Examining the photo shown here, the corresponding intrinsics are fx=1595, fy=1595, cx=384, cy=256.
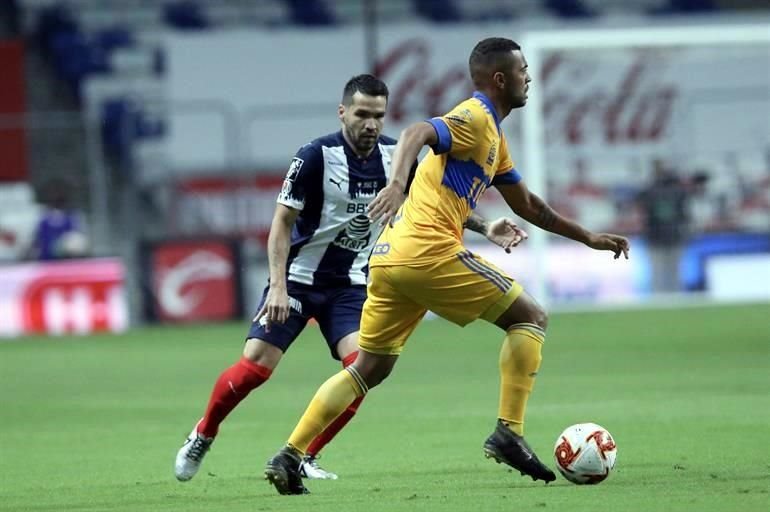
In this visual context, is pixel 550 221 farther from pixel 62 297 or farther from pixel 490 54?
pixel 62 297

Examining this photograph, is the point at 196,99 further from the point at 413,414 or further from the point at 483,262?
the point at 483,262

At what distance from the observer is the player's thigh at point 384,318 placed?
7.36 metres

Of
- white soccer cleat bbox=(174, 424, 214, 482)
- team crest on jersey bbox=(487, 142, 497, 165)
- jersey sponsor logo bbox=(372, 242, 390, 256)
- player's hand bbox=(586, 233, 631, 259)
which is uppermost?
team crest on jersey bbox=(487, 142, 497, 165)

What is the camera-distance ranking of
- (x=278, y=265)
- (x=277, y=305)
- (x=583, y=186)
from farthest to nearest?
(x=583, y=186)
(x=278, y=265)
(x=277, y=305)

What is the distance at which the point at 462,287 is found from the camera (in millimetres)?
7262

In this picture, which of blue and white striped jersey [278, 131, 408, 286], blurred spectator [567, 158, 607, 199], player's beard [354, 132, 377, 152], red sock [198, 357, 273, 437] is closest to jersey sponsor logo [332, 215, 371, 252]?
blue and white striped jersey [278, 131, 408, 286]

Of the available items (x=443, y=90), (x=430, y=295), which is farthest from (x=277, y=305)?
(x=443, y=90)

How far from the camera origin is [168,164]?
2747 cm

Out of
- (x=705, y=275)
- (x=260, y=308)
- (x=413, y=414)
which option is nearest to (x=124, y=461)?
(x=260, y=308)

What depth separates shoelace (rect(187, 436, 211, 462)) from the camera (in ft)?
26.4

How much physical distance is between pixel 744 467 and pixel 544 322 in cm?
132

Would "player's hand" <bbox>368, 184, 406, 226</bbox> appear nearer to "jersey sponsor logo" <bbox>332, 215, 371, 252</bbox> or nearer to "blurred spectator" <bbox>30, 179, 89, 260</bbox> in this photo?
"jersey sponsor logo" <bbox>332, 215, 371, 252</bbox>

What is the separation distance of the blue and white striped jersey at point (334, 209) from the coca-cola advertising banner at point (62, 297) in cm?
1485

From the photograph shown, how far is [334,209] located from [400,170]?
169 centimetres
